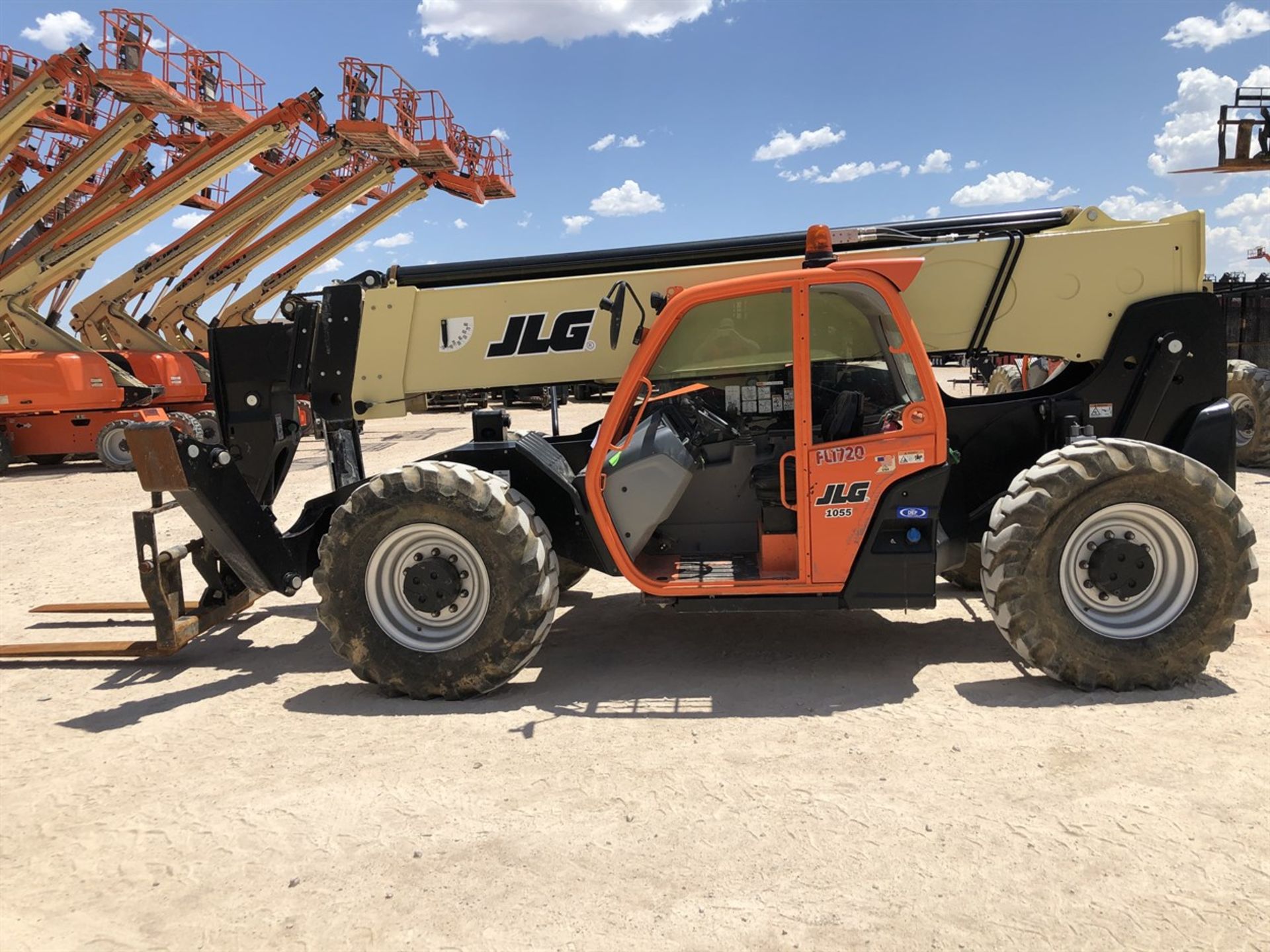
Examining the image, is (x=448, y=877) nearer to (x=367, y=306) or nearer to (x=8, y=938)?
(x=8, y=938)

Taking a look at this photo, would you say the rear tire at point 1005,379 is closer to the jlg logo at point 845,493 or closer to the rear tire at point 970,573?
the rear tire at point 970,573

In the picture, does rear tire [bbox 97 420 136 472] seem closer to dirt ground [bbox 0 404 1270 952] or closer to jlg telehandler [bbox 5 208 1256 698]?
jlg telehandler [bbox 5 208 1256 698]

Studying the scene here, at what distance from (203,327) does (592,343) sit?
2179cm

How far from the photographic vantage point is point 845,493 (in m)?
4.96

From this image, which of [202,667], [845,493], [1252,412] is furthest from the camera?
[1252,412]

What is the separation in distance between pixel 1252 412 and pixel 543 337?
11.1m

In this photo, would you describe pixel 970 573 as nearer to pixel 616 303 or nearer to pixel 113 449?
pixel 616 303

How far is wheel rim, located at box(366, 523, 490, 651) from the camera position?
16.7 ft

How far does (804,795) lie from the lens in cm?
379

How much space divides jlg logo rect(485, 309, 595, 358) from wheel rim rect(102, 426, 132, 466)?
45.2 feet

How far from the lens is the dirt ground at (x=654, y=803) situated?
120 inches

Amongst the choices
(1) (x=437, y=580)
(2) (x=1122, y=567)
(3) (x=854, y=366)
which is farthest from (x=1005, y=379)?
(1) (x=437, y=580)

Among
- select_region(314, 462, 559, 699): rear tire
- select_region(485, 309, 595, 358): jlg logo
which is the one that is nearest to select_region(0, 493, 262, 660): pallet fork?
select_region(314, 462, 559, 699): rear tire

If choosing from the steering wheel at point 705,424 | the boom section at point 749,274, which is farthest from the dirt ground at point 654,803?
the boom section at point 749,274
